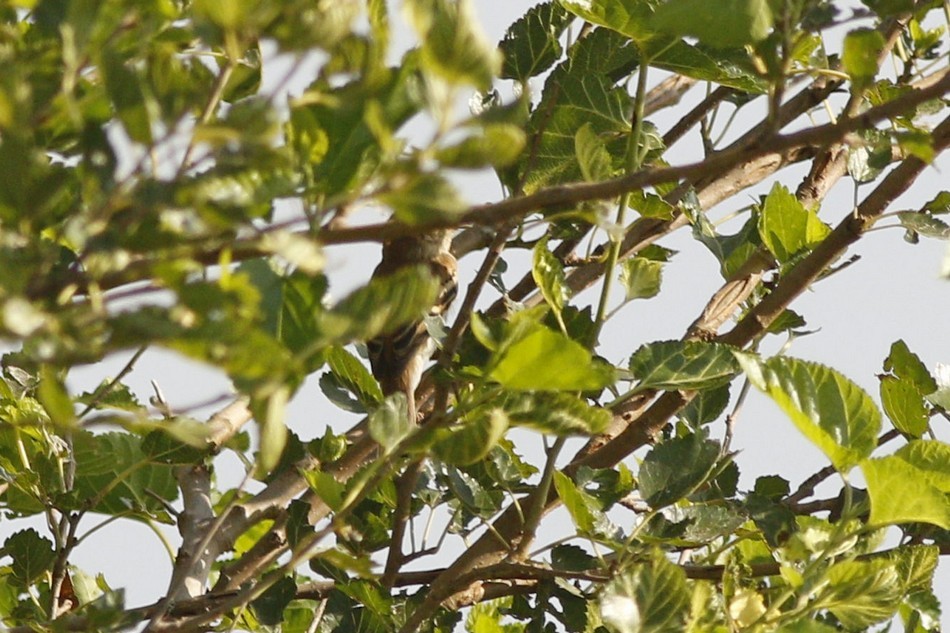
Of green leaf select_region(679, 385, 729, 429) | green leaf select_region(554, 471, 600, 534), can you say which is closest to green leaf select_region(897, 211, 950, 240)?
green leaf select_region(679, 385, 729, 429)

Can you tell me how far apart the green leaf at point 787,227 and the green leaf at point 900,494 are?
13.5 inches

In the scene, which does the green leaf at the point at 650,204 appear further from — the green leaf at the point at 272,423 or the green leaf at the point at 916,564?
the green leaf at the point at 272,423

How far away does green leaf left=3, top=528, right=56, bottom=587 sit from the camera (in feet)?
3.82

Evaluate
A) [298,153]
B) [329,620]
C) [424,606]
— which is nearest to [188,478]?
[329,620]

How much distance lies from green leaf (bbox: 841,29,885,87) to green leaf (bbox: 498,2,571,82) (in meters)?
0.52

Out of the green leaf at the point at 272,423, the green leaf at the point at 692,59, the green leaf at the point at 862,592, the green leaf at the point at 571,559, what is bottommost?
the green leaf at the point at 862,592

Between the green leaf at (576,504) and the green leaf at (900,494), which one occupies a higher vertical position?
the green leaf at (576,504)

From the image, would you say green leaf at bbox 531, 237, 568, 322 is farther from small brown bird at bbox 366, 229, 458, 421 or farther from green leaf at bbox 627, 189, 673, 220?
small brown bird at bbox 366, 229, 458, 421

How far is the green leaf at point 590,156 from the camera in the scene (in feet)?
2.94

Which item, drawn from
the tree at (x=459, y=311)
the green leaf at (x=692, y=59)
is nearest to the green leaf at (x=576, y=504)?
the tree at (x=459, y=311)

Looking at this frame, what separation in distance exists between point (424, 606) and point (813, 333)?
1.59ft

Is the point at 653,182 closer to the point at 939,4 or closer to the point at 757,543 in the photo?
the point at 939,4

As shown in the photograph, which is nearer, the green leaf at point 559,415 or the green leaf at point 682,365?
the green leaf at point 559,415

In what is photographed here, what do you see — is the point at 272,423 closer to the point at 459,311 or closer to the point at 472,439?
the point at 472,439
